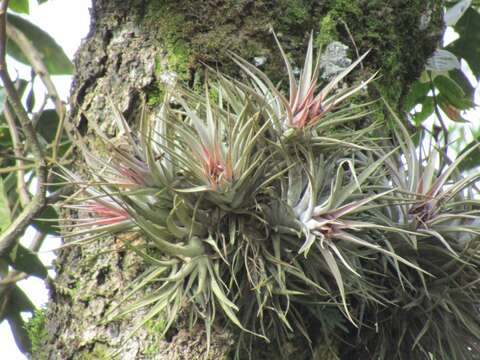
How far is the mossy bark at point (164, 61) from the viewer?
1269 mm

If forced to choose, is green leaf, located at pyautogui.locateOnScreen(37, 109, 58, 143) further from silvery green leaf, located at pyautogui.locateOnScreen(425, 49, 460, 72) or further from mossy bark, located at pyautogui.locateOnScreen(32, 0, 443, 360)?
silvery green leaf, located at pyautogui.locateOnScreen(425, 49, 460, 72)

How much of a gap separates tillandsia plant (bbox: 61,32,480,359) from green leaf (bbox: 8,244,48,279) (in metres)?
0.66

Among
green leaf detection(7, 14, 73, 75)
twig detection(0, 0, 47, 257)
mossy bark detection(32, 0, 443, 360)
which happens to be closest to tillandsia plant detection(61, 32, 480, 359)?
mossy bark detection(32, 0, 443, 360)

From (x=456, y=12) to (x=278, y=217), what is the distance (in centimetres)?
116

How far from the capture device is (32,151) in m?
1.61

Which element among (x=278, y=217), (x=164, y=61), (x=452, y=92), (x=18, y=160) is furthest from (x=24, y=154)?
(x=452, y=92)

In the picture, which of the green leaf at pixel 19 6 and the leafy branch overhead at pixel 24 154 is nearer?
the leafy branch overhead at pixel 24 154

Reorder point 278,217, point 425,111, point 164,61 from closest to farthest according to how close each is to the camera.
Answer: point 278,217 < point 164,61 < point 425,111

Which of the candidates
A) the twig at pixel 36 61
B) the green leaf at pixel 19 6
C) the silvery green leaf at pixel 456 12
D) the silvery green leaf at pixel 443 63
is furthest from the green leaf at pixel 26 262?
the silvery green leaf at pixel 456 12

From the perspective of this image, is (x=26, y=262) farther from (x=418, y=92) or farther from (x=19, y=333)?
(x=418, y=92)

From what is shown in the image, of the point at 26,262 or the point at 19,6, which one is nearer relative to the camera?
the point at 26,262

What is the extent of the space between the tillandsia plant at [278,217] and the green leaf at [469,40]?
108 centimetres

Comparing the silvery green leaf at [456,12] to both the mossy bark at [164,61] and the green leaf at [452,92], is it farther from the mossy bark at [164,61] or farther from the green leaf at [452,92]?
the mossy bark at [164,61]

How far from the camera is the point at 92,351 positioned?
1.28 m
